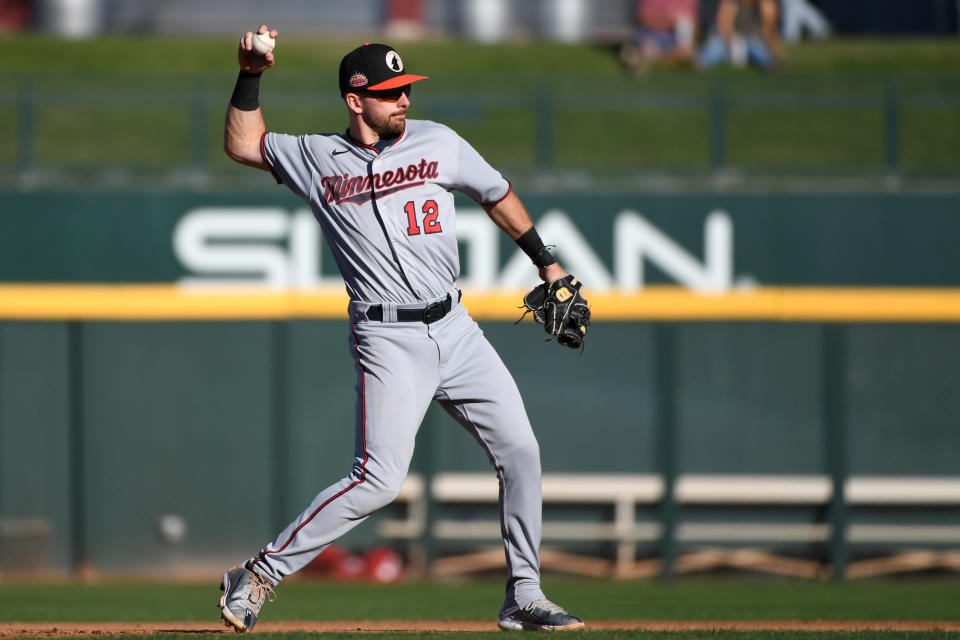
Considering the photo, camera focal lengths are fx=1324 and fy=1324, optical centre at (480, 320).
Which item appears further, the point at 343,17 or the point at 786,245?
the point at 343,17

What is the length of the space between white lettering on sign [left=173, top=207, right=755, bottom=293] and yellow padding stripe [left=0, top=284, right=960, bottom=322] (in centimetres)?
10

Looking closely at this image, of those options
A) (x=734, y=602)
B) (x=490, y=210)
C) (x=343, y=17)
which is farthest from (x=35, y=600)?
(x=343, y=17)

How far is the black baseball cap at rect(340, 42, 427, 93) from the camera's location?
14.7 ft

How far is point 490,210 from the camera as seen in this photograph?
15.4ft

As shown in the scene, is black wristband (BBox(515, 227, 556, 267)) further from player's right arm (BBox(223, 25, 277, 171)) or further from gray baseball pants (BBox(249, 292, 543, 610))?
player's right arm (BBox(223, 25, 277, 171))

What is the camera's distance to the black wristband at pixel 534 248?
4.69m

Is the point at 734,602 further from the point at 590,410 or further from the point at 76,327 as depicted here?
the point at 76,327

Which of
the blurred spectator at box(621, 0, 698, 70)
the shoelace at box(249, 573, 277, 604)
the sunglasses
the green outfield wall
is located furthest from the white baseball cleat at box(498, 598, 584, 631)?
the blurred spectator at box(621, 0, 698, 70)

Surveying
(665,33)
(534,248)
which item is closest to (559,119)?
(665,33)

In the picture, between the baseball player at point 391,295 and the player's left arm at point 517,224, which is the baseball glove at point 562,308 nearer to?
the player's left arm at point 517,224

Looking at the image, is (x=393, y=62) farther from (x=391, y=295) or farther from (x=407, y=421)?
(x=407, y=421)

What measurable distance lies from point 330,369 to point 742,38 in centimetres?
713

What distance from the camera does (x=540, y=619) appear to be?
4633mm

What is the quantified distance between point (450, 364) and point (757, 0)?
38.0ft
